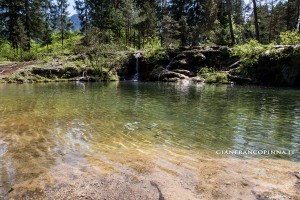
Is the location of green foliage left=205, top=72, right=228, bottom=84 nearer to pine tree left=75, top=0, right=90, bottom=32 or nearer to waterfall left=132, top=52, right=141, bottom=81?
waterfall left=132, top=52, right=141, bottom=81

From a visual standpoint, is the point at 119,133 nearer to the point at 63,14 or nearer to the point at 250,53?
the point at 250,53

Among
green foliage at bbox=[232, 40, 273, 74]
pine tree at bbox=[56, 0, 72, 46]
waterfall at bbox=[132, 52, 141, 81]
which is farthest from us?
pine tree at bbox=[56, 0, 72, 46]

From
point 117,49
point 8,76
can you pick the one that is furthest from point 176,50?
point 8,76

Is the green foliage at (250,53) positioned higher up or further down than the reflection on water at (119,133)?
higher up

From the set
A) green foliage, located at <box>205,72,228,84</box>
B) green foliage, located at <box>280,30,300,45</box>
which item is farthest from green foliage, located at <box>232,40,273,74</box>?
green foliage, located at <box>205,72,228,84</box>

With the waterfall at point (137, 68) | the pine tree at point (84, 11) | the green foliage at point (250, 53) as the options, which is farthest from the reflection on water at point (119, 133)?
the pine tree at point (84, 11)

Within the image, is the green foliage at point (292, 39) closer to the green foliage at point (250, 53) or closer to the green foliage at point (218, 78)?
the green foliage at point (250, 53)

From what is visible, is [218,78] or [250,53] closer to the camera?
[250,53]

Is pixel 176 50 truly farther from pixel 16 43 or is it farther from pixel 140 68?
pixel 16 43

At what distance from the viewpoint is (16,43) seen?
49531 mm

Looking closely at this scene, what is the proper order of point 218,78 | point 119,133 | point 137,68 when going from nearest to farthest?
point 119,133 < point 218,78 < point 137,68

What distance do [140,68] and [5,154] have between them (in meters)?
33.8

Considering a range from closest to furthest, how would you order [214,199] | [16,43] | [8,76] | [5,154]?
[214,199], [5,154], [8,76], [16,43]

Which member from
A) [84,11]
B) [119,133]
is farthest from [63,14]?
[119,133]
